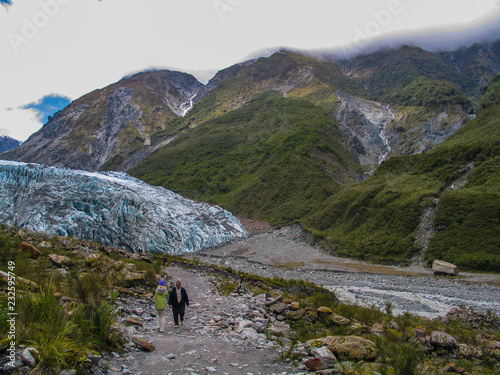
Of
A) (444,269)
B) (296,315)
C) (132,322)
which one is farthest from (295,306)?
(444,269)

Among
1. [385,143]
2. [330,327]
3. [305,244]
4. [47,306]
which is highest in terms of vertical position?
[385,143]

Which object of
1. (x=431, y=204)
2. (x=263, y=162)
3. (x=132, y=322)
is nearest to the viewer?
(x=132, y=322)

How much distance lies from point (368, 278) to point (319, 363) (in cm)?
2452

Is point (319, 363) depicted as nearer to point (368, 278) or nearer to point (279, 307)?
point (279, 307)

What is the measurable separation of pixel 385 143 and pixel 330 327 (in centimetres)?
12391

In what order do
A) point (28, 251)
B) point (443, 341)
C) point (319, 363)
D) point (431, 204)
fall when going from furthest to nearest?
point (431, 204) < point (28, 251) < point (443, 341) < point (319, 363)

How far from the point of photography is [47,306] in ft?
16.3

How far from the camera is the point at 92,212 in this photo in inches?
1476

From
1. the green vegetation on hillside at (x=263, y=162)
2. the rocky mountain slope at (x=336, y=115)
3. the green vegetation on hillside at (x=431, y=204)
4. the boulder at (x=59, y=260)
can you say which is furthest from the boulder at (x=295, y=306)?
the rocky mountain slope at (x=336, y=115)

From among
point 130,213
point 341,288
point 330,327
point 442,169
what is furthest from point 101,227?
point 442,169

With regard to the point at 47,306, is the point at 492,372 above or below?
below

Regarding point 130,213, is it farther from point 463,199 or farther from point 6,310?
point 463,199

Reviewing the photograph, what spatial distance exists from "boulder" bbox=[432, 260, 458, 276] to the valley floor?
578 millimetres

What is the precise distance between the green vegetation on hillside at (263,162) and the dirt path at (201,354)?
5704 centimetres
